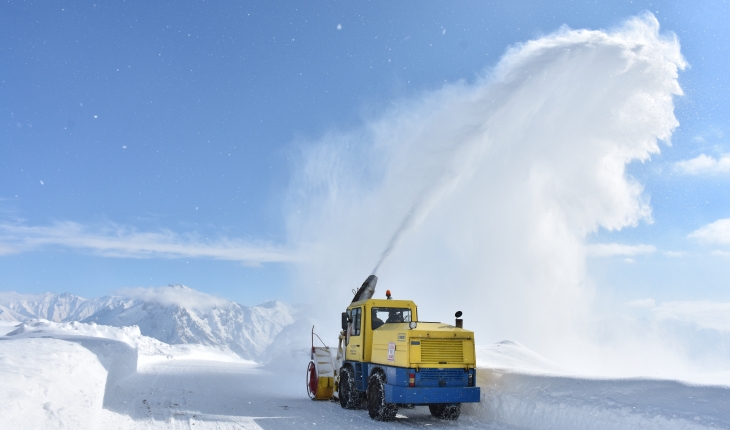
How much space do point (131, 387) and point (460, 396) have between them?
13365 millimetres

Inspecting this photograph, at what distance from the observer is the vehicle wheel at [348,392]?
47.8 ft

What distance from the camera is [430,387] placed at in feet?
40.0

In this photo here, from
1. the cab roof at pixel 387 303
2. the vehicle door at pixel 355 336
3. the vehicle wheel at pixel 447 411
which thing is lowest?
the vehicle wheel at pixel 447 411

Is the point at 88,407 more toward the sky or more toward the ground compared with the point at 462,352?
more toward the ground

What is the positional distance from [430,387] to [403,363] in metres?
0.88

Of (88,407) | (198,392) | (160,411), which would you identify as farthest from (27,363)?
(198,392)

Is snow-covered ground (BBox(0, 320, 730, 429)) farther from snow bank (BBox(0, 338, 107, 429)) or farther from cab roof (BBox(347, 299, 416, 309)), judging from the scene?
cab roof (BBox(347, 299, 416, 309))

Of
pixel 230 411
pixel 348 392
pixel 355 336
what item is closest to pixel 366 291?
pixel 355 336

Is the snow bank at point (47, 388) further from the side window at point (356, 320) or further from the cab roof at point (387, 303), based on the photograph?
the cab roof at point (387, 303)

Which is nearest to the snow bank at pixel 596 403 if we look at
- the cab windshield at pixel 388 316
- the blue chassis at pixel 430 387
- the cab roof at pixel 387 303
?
the blue chassis at pixel 430 387

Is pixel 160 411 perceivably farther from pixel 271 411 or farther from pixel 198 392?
pixel 198 392

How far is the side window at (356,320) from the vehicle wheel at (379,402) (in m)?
2.10

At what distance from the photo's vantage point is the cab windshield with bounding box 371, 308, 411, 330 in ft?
47.8

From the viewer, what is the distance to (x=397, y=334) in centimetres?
1273
